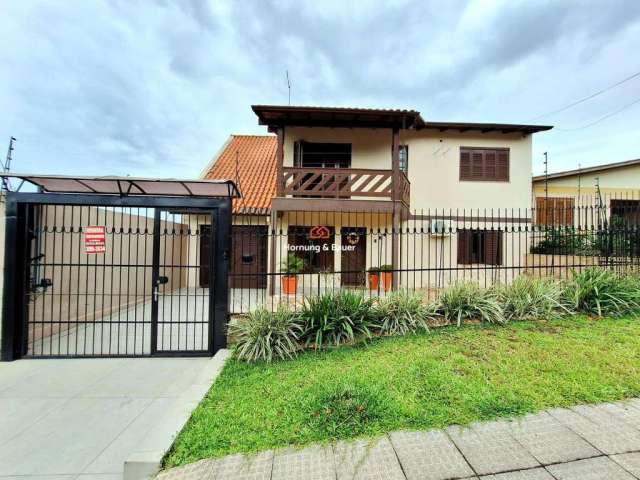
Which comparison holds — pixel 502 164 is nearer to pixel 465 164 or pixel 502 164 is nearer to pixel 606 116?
pixel 465 164

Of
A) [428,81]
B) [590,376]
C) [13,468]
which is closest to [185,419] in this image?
[13,468]

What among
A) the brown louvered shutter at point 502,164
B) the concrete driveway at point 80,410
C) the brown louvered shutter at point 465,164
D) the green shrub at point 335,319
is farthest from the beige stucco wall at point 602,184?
the concrete driveway at point 80,410

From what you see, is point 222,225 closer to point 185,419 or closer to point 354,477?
point 185,419

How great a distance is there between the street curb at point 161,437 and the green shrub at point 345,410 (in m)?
1.28

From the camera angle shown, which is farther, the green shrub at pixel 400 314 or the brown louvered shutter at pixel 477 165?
the brown louvered shutter at pixel 477 165

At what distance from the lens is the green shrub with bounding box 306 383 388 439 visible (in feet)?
8.36

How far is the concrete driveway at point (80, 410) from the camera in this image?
8.38 ft

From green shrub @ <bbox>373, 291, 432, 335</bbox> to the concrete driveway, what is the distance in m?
3.15

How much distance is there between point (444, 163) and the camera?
35.2 feet

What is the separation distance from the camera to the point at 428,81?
1154cm

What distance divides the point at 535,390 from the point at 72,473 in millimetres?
4538

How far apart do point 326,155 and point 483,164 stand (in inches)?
237

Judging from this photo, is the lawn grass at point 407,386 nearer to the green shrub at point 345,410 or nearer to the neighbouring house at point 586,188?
the green shrub at point 345,410

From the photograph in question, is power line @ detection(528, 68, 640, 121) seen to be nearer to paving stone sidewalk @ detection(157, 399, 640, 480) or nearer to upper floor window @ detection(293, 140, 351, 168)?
upper floor window @ detection(293, 140, 351, 168)
